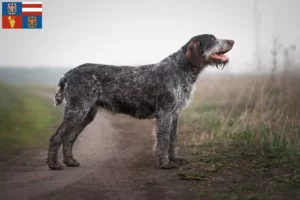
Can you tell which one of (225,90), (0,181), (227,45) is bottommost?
(0,181)

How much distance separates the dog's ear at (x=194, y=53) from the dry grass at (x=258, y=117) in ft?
7.98

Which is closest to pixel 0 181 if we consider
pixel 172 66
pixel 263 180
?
pixel 172 66

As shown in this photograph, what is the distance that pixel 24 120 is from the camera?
15039mm

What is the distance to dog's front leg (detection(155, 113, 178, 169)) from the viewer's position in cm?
844

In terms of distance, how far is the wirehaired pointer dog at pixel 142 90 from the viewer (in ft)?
28.2

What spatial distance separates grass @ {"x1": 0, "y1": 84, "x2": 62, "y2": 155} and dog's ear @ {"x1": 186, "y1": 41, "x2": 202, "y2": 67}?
16.8ft

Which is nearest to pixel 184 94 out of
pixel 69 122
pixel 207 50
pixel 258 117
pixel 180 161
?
pixel 207 50

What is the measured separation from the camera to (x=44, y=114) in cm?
1658

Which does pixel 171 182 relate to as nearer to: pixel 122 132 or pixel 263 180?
pixel 263 180

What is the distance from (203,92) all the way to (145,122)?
221 inches

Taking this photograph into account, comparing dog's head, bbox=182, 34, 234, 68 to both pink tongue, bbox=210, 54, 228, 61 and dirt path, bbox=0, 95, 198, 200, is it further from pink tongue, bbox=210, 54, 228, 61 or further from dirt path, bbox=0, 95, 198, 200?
dirt path, bbox=0, 95, 198, 200

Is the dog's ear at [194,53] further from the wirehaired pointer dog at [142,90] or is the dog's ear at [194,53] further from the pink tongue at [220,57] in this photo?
the pink tongue at [220,57]

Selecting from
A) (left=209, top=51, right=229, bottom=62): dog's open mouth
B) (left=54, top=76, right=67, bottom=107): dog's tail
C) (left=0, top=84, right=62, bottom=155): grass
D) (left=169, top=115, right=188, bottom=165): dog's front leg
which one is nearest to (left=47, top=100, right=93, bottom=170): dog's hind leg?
(left=54, top=76, right=67, bottom=107): dog's tail

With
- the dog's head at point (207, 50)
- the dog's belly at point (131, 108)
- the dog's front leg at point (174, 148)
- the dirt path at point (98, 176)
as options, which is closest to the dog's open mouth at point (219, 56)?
the dog's head at point (207, 50)
